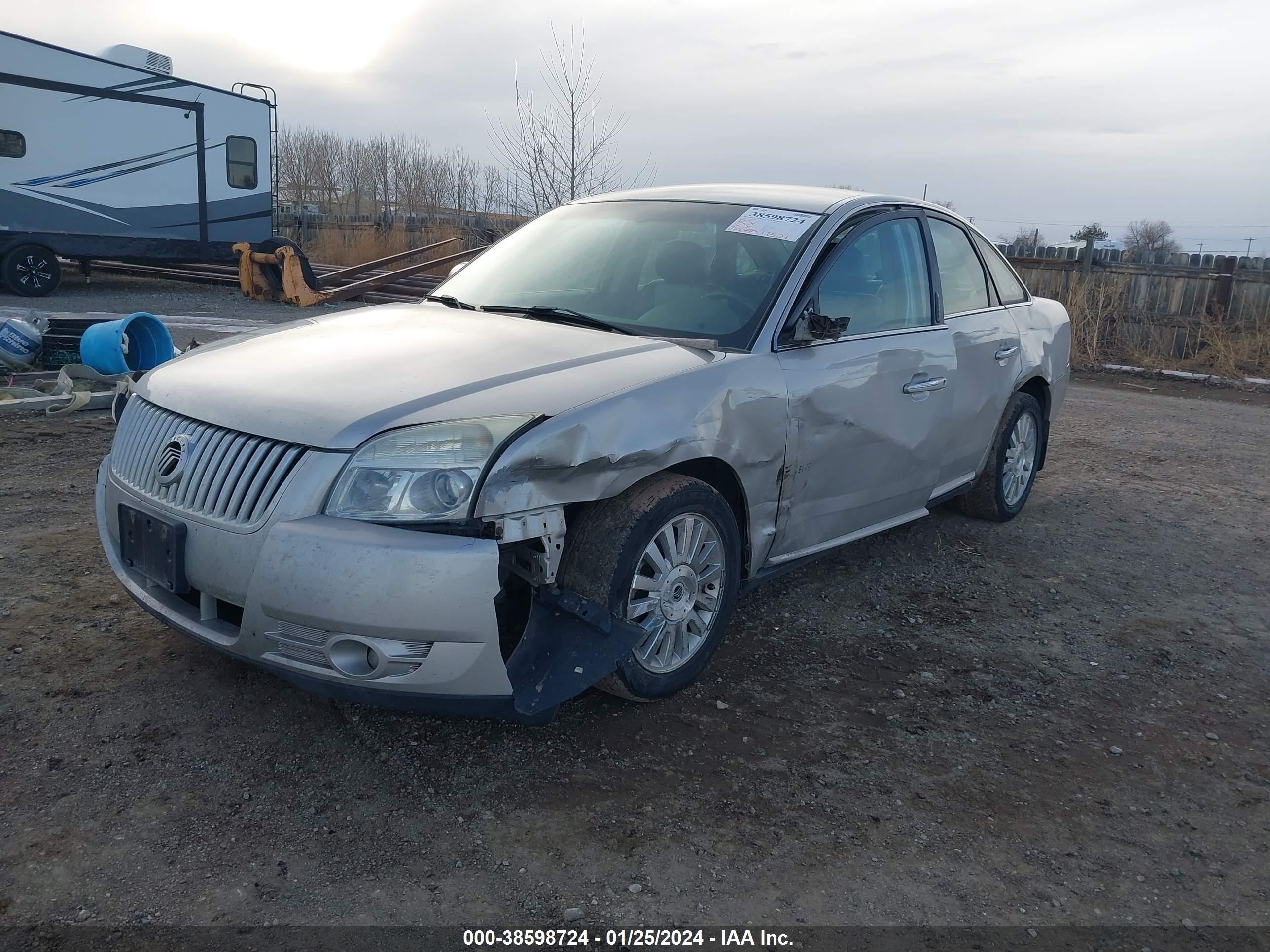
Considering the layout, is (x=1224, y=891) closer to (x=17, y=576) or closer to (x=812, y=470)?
(x=812, y=470)

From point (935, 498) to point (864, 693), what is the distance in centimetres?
146

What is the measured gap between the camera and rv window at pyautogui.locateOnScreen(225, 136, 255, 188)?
16.5 m

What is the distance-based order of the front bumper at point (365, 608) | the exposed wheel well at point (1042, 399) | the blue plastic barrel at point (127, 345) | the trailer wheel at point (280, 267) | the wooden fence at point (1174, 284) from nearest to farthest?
1. the front bumper at point (365, 608)
2. the exposed wheel well at point (1042, 399)
3. the blue plastic barrel at point (127, 345)
4. the wooden fence at point (1174, 284)
5. the trailer wheel at point (280, 267)

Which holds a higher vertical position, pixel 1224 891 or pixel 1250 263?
pixel 1250 263

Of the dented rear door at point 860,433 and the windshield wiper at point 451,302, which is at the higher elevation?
the windshield wiper at point 451,302

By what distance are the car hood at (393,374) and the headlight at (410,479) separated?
0.06 meters

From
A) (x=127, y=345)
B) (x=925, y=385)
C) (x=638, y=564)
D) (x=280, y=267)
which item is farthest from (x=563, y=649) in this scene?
(x=280, y=267)

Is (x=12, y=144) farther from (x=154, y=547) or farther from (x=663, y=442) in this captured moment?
(x=663, y=442)

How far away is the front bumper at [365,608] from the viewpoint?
258 centimetres

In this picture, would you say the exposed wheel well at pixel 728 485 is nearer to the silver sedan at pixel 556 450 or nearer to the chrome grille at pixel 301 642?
the silver sedan at pixel 556 450

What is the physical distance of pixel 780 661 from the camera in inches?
148

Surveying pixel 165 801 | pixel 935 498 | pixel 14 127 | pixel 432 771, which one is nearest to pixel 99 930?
pixel 165 801

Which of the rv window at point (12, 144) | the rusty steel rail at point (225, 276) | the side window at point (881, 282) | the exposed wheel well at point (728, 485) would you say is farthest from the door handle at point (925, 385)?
the rv window at point (12, 144)

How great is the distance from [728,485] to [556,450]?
889mm
